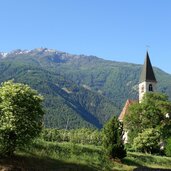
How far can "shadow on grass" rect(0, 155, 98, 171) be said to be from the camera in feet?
106

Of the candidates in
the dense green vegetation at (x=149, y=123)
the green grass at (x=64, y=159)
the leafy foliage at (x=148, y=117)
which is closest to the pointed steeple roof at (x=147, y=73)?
the dense green vegetation at (x=149, y=123)

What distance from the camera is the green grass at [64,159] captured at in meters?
34.2

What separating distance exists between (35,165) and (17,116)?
5.12 metres

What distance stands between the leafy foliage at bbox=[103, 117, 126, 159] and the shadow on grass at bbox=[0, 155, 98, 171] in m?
5.99

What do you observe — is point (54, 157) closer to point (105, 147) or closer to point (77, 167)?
point (77, 167)

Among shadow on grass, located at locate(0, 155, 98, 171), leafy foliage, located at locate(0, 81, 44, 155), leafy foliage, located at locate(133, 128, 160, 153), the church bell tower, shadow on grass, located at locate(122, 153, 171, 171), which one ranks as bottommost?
shadow on grass, located at locate(122, 153, 171, 171)

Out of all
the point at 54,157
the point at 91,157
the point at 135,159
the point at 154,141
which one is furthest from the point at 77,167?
the point at 154,141

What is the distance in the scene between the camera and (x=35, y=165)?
34344mm

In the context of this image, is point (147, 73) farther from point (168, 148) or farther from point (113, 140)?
point (113, 140)

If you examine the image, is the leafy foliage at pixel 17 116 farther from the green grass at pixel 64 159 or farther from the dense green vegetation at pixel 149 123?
the dense green vegetation at pixel 149 123

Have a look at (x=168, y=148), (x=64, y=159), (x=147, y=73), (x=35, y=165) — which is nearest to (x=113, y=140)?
(x=64, y=159)

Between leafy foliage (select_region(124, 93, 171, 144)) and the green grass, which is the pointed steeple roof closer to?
leafy foliage (select_region(124, 93, 171, 144))

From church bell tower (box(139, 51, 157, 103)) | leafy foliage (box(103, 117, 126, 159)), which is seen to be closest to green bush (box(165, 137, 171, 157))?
leafy foliage (box(103, 117, 126, 159))

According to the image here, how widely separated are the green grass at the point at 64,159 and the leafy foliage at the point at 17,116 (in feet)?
6.08
